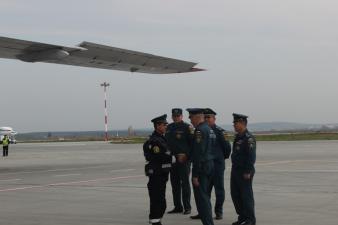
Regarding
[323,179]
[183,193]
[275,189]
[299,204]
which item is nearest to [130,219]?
[183,193]

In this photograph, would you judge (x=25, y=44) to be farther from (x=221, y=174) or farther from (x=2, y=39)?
(x=221, y=174)

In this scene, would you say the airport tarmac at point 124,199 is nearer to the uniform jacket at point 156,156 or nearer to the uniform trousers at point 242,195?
the uniform trousers at point 242,195

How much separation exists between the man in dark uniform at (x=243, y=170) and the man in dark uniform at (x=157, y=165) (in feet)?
3.55

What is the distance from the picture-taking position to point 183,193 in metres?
9.48

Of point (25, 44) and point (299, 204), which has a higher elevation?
point (25, 44)

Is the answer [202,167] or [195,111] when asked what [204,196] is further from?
[195,111]

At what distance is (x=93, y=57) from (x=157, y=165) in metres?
13.6

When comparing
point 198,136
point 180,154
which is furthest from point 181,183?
point 198,136

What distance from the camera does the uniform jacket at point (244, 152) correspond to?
8219 millimetres

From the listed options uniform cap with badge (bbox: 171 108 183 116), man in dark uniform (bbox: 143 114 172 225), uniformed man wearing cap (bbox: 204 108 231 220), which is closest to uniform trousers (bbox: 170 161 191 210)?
uniformed man wearing cap (bbox: 204 108 231 220)

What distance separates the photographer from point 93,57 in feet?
69.1

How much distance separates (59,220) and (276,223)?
351 centimetres

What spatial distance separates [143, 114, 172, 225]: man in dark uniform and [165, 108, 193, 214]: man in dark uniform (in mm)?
514

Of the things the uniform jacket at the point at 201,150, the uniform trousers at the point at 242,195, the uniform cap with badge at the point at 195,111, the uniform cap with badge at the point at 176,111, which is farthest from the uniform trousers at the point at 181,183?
the uniform jacket at the point at 201,150
